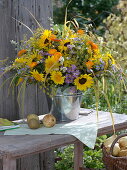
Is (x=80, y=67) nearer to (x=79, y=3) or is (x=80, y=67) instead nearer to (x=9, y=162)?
(x=9, y=162)

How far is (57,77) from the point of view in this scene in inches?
81.4

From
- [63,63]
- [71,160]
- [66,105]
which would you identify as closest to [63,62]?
[63,63]

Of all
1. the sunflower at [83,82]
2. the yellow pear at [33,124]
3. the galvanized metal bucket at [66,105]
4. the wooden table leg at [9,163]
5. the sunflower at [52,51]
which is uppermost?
the sunflower at [52,51]

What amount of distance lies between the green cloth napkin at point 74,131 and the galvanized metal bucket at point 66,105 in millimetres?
92

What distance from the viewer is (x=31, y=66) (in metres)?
2.07

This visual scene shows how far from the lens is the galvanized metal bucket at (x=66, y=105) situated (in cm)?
218

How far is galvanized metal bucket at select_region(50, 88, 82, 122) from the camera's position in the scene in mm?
2178

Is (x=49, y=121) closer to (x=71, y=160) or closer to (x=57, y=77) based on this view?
(x=57, y=77)

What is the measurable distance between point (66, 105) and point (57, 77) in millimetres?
227

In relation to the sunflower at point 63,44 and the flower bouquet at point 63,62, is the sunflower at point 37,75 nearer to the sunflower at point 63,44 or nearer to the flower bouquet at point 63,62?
the flower bouquet at point 63,62

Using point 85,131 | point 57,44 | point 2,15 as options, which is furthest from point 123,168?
point 2,15

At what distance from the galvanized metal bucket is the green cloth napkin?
0.09m

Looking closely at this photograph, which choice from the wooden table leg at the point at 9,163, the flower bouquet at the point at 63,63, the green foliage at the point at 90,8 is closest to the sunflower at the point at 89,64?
the flower bouquet at the point at 63,63

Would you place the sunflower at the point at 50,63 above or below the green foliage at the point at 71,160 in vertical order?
above
